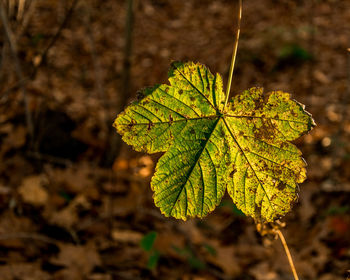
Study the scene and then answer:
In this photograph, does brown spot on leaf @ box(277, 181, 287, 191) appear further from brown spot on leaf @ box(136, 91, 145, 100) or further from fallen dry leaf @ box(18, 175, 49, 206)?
fallen dry leaf @ box(18, 175, 49, 206)

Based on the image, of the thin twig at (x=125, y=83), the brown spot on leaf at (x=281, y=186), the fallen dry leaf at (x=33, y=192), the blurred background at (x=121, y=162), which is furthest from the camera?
the fallen dry leaf at (x=33, y=192)

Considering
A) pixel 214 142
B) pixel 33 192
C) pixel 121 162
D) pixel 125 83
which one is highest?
pixel 125 83

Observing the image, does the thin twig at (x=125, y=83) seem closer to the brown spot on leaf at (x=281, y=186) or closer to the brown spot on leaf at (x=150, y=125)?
the brown spot on leaf at (x=150, y=125)

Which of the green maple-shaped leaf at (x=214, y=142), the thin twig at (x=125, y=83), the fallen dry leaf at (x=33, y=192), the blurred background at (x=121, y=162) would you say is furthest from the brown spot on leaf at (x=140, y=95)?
the fallen dry leaf at (x=33, y=192)

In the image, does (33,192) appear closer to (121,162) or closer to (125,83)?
(121,162)

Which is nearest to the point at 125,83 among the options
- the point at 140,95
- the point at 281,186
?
the point at 140,95

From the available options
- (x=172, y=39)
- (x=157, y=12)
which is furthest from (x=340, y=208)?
(x=157, y=12)
